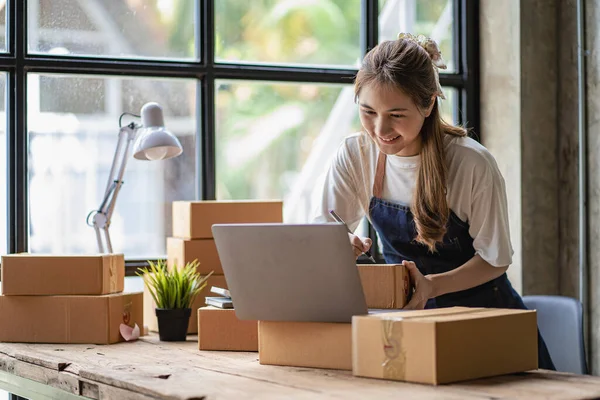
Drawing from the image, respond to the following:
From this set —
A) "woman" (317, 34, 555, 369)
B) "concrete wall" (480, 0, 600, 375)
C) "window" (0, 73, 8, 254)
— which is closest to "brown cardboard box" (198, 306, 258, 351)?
"woman" (317, 34, 555, 369)

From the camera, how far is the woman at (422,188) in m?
2.44

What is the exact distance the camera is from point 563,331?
285cm

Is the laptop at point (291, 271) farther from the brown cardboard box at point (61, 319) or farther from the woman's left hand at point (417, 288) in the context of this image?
the brown cardboard box at point (61, 319)

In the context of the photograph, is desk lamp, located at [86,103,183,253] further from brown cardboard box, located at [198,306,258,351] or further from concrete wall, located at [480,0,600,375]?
concrete wall, located at [480,0,600,375]

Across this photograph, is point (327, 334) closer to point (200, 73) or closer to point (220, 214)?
point (220, 214)

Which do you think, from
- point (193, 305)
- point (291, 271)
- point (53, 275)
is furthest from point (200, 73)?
point (291, 271)

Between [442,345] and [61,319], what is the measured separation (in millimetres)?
1367

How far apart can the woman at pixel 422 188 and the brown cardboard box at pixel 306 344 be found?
28cm

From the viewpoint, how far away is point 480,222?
2531mm

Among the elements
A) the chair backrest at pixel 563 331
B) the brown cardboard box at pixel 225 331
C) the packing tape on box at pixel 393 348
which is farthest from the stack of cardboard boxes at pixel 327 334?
the chair backrest at pixel 563 331

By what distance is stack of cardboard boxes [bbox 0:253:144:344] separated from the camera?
2.76m

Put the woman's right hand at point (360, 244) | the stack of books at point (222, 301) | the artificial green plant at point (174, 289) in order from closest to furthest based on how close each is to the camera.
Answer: the woman's right hand at point (360, 244) < the stack of books at point (222, 301) < the artificial green plant at point (174, 289)

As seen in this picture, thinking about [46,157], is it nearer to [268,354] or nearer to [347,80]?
[347,80]

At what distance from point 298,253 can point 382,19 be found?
7.11ft
